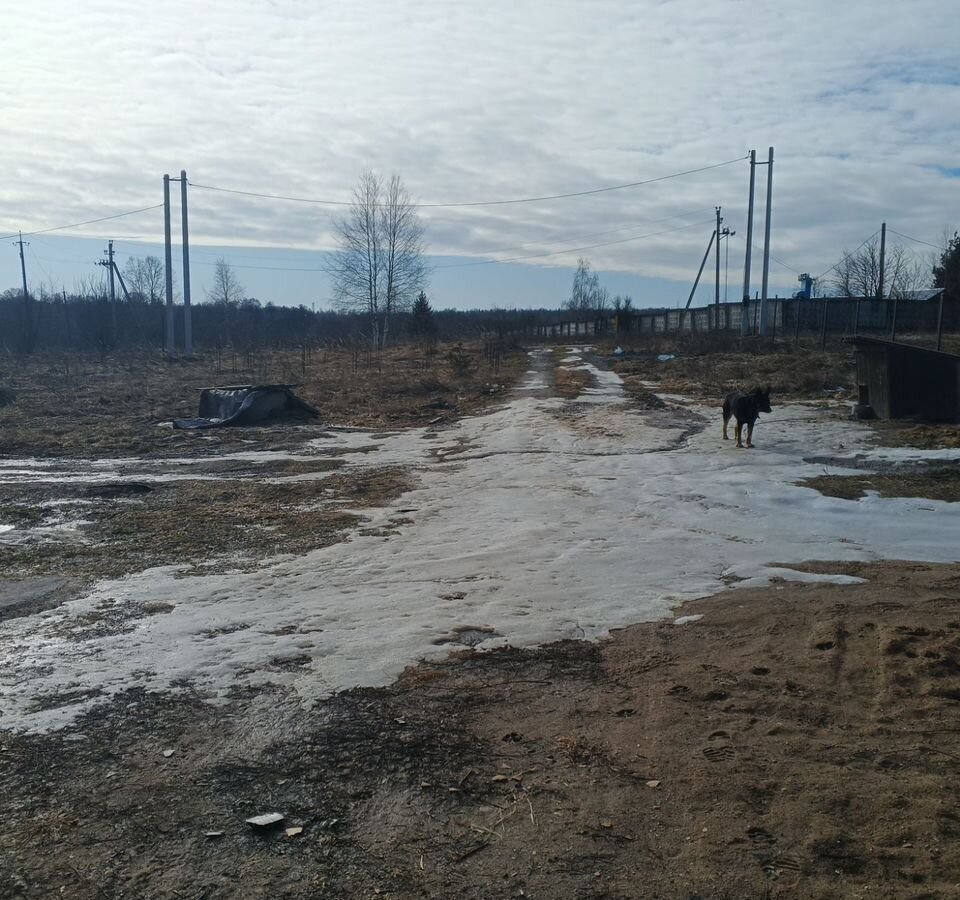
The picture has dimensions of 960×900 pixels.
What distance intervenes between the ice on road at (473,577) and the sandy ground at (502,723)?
0.04m

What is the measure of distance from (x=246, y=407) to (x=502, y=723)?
55.7 feet

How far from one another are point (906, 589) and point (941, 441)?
7.92 m

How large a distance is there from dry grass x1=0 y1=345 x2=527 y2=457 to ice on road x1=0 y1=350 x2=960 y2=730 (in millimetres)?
6638

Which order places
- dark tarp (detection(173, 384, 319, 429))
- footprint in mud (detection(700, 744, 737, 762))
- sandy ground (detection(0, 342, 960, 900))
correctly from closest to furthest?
sandy ground (detection(0, 342, 960, 900)) → footprint in mud (detection(700, 744, 737, 762)) → dark tarp (detection(173, 384, 319, 429))

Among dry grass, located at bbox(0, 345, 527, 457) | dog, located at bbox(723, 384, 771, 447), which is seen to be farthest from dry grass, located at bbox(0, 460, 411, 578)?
dog, located at bbox(723, 384, 771, 447)

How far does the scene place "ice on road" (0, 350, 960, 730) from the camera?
541 cm

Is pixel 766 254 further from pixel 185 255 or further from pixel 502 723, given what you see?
pixel 502 723

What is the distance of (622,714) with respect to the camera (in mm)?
4691

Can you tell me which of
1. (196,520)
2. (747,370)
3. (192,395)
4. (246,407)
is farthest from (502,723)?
(192,395)

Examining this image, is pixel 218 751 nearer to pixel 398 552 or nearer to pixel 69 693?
pixel 69 693

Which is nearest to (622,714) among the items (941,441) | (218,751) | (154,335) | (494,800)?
(494,800)

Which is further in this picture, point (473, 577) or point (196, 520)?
point (196, 520)

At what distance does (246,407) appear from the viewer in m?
20.5

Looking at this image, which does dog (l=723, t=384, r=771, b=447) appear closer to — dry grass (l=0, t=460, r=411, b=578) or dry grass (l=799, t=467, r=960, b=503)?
dry grass (l=799, t=467, r=960, b=503)
